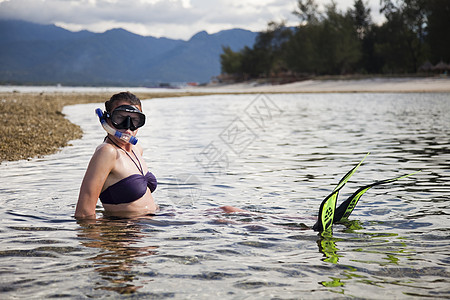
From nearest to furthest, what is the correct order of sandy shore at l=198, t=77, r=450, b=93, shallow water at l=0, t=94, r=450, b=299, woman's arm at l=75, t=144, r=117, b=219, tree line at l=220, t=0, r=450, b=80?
shallow water at l=0, t=94, r=450, b=299
woman's arm at l=75, t=144, r=117, b=219
sandy shore at l=198, t=77, r=450, b=93
tree line at l=220, t=0, r=450, b=80

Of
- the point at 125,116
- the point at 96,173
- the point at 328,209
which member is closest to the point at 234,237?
the point at 328,209

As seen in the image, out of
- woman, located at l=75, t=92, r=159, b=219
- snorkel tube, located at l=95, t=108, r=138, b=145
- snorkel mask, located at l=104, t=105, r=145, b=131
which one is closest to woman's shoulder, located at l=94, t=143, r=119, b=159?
woman, located at l=75, t=92, r=159, b=219

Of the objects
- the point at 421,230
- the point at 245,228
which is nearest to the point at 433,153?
the point at 421,230

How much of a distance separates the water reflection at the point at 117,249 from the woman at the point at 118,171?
0.73 ft

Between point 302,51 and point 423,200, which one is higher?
point 302,51

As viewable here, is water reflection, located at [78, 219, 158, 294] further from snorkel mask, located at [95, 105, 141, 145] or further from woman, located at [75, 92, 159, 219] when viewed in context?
snorkel mask, located at [95, 105, 141, 145]

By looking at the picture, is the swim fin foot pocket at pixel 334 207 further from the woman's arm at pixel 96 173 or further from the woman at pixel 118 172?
the woman's arm at pixel 96 173

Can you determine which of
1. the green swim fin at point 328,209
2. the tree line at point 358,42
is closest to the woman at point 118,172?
the green swim fin at point 328,209

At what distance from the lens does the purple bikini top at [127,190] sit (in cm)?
613

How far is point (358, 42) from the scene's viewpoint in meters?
86.8

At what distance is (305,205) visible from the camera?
8203mm

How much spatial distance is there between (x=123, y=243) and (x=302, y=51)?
94.5 meters

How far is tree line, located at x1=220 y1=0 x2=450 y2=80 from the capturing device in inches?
2847

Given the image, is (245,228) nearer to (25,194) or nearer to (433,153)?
(25,194)
